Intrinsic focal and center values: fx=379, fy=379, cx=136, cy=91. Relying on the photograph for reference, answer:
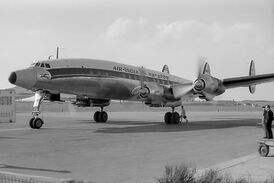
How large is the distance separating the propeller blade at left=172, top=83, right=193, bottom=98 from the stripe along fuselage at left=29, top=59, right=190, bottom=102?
460mm

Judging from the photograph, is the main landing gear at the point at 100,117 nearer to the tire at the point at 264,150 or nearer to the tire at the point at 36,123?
the tire at the point at 36,123

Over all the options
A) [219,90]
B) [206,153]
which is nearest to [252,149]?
[206,153]

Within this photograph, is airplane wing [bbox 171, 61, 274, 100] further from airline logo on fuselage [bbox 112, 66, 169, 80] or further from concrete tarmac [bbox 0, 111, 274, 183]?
concrete tarmac [bbox 0, 111, 274, 183]

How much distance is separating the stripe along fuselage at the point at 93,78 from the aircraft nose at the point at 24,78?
0.85 ft

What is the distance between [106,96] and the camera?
25.7 metres

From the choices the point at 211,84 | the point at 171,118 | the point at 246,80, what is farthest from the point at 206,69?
the point at 211,84

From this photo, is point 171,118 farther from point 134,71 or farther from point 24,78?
point 24,78

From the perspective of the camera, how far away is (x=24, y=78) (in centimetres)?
2025

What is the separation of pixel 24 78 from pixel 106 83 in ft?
19.3

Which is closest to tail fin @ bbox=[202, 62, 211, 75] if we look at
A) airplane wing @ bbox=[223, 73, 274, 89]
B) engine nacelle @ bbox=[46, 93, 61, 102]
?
airplane wing @ bbox=[223, 73, 274, 89]

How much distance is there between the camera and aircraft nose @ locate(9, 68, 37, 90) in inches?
788

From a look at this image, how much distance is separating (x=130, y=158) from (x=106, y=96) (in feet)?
48.9

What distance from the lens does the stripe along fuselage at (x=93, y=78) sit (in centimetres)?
2161

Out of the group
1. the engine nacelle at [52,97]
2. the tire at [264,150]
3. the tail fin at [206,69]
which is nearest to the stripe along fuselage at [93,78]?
the engine nacelle at [52,97]
